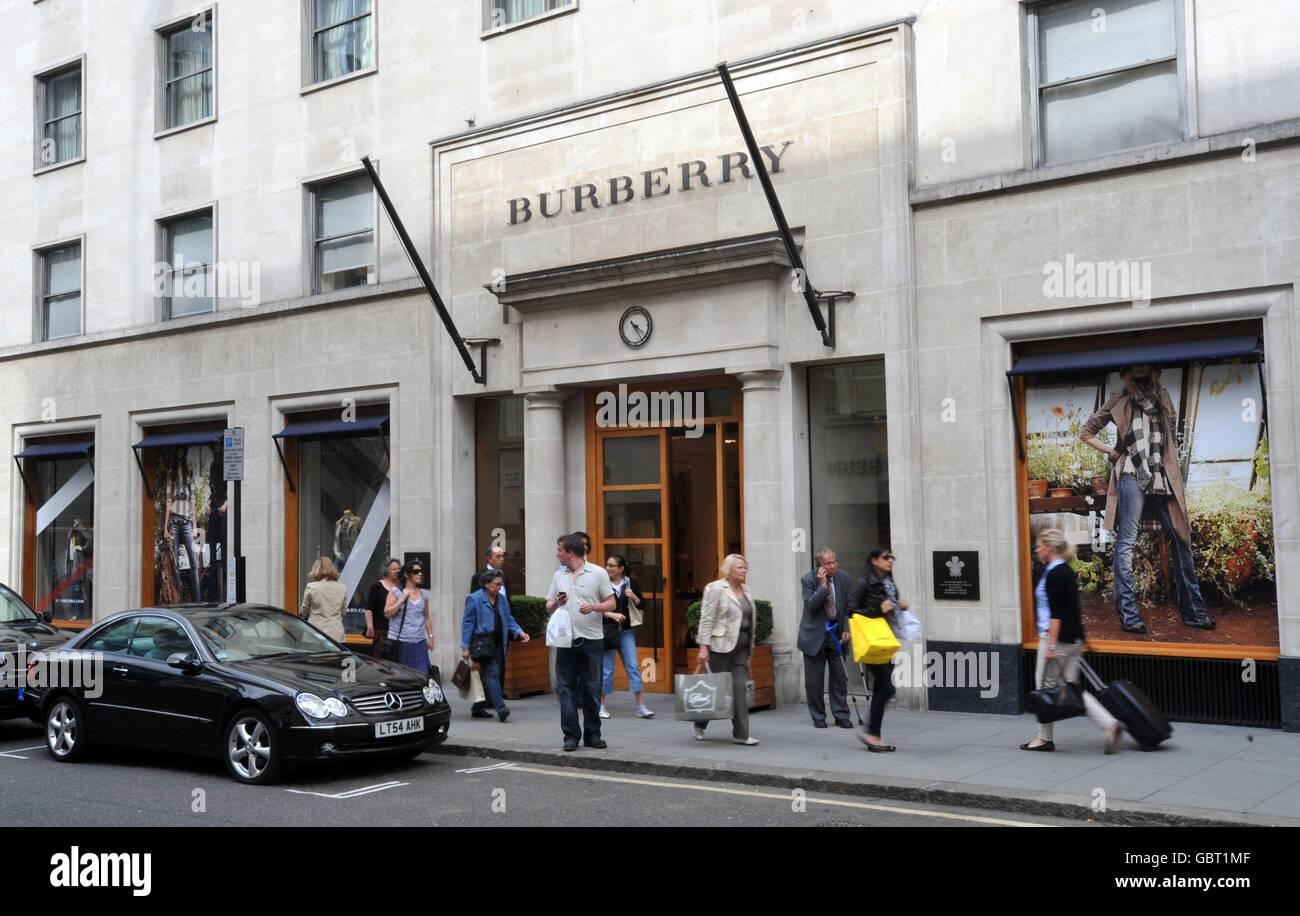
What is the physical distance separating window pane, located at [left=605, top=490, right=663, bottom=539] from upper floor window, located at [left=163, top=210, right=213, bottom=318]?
346 inches

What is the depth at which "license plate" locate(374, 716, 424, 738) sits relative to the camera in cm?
1012

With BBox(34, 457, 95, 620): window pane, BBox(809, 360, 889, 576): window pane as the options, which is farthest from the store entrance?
BBox(34, 457, 95, 620): window pane

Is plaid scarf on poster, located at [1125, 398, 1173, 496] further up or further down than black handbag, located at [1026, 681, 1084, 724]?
further up

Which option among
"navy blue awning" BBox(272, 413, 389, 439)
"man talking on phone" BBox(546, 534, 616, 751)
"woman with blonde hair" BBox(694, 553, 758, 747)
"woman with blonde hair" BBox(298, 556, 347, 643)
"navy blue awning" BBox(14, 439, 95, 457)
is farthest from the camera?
"navy blue awning" BBox(14, 439, 95, 457)

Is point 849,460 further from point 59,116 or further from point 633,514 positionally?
point 59,116

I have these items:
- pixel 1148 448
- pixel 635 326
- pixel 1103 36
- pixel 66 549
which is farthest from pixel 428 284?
pixel 66 549

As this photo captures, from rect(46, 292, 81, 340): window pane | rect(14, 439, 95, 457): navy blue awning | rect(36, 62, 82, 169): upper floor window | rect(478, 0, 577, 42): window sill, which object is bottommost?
rect(14, 439, 95, 457): navy blue awning

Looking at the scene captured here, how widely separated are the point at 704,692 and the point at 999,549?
12.3 feet

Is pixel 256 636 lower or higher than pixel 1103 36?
lower

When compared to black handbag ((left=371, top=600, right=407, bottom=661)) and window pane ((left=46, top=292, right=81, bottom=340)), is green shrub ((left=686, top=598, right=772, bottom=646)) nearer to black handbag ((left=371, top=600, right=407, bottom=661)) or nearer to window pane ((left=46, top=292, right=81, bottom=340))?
black handbag ((left=371, top=600, right=407, bottom=661))

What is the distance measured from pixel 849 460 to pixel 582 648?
4.63 metres

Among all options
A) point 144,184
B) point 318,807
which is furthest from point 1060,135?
point 144,184

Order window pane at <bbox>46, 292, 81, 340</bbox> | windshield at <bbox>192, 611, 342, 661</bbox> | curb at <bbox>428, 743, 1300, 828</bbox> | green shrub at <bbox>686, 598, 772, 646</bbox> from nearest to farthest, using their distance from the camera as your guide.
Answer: curb at <bbox>428, 743, 1300, 828</bbox> → windshield at <bbox>192, 611, 342, 661</bbox> → green shrub at <bbox>686, 598, 772, 646</bbox> → window pane at <bbox>46, 292, 81, 340</bbox>

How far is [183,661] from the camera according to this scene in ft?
34.8
